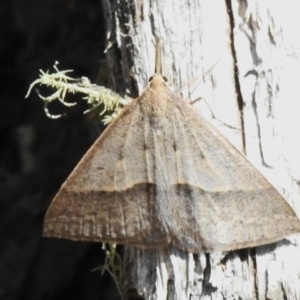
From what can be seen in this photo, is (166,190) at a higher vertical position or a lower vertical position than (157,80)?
lower

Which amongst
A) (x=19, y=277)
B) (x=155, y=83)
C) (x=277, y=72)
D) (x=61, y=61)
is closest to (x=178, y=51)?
(x=155, y=83)

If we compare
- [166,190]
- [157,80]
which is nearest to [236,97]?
[157,80]

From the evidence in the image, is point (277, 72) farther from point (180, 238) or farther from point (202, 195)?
point (180, 238)

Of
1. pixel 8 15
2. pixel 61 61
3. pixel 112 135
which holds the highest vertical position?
pixel 8 15

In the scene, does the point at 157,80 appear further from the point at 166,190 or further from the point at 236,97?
the point at 166,190

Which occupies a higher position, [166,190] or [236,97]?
[236,97]

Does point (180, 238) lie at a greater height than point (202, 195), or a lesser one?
lesser
